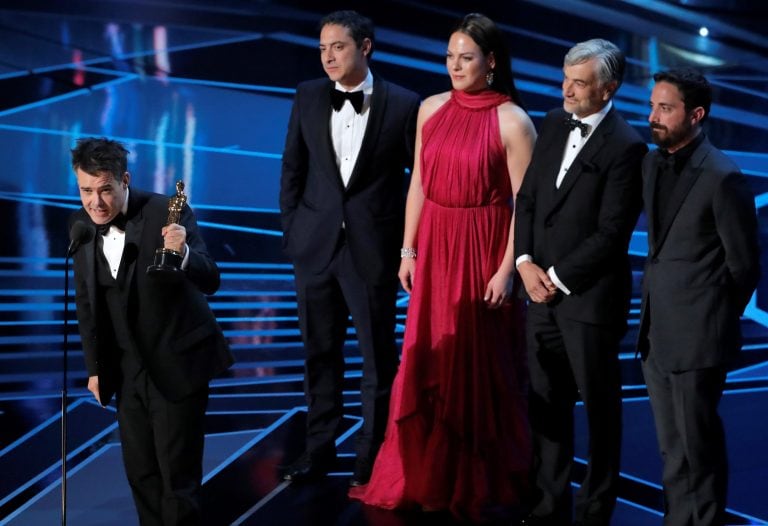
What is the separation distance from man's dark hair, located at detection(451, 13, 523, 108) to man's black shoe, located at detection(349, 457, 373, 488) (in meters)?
1.34

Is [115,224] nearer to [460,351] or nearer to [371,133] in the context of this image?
[371,133]

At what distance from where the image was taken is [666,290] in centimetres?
350

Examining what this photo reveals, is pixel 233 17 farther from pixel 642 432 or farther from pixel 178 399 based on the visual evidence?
Answer: pixel 178 399

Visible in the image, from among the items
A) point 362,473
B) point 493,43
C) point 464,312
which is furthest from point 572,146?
point 362,473

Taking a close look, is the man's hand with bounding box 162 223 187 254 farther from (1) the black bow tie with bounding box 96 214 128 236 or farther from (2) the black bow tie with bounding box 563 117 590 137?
(2) the black bow tie with bounding box 563 117 590 137

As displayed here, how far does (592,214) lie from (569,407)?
0.63m

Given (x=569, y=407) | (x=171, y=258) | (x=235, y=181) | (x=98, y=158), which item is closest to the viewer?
(x=171, y=258)

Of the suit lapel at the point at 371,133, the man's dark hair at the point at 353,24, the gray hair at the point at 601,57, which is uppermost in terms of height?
the man's dark hair at the point at 353,24

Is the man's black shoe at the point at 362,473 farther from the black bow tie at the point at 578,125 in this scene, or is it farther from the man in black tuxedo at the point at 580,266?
the black bow tie at the point at 578,125

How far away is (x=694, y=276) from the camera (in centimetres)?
345

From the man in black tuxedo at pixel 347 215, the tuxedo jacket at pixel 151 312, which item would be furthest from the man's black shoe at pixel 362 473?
the tuxedo jacket at pixel 151 312

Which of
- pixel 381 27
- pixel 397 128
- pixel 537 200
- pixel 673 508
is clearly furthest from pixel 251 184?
pixel 673 508

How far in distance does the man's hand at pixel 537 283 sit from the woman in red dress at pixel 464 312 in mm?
172

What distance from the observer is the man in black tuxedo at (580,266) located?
12.0 ft
